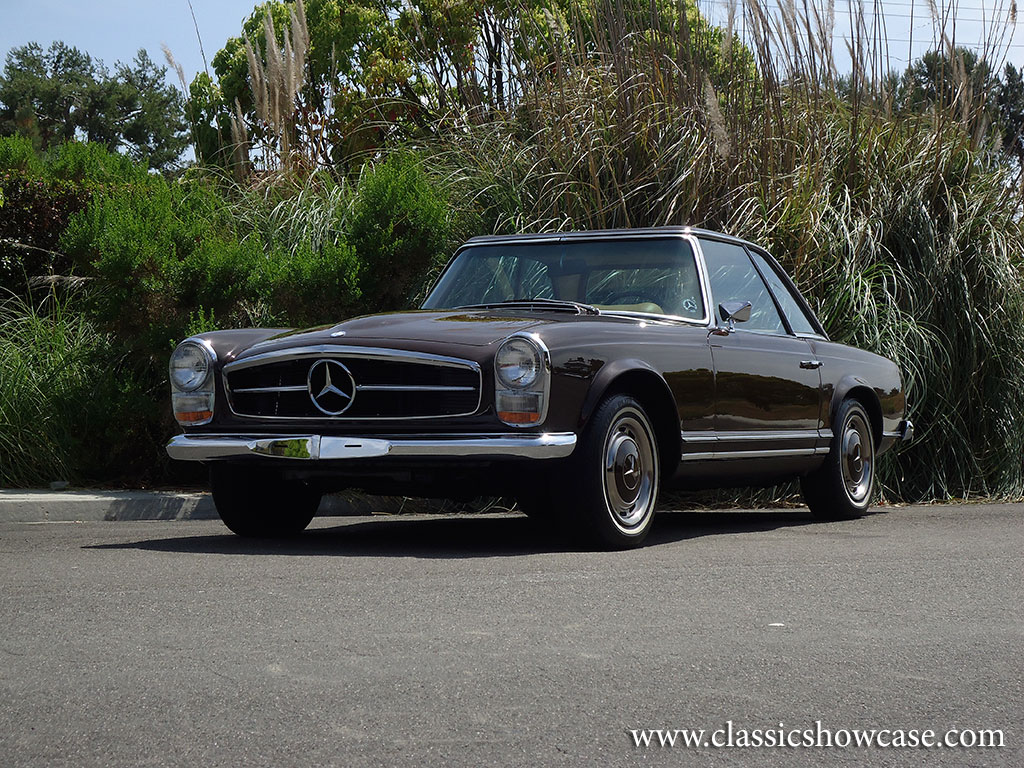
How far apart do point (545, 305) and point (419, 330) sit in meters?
1.02

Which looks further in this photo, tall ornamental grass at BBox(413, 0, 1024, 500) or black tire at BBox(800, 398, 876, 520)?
tall ornamental grass at BBox(413, 0, 1024, 500)

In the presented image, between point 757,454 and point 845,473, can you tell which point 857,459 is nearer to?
point 845,473

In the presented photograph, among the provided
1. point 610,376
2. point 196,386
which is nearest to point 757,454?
point 610,376

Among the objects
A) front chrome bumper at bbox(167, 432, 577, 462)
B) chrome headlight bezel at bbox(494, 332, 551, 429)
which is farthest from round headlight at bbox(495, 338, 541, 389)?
front chrome bumper at bbox(167, 432, 577, 462)

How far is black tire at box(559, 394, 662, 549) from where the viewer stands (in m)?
6.22

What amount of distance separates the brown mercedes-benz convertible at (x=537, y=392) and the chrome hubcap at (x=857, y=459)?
13.1 inches

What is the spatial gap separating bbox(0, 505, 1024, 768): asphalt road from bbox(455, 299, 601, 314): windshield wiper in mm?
1237

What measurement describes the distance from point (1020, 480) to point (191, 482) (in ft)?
19.7

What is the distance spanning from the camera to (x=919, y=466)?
10.4 m

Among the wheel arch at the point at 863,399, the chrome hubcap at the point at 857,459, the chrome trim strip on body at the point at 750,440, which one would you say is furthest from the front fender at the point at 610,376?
the chrome hubcap at the point at 857,459

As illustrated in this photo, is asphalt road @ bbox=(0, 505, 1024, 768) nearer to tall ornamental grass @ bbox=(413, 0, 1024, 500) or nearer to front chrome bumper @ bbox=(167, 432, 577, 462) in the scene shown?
front chrome bumper @ bbox=(167, 432, 577, 462)

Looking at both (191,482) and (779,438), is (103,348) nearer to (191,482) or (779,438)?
(191,482)

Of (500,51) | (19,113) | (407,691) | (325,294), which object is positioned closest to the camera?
(407,691)

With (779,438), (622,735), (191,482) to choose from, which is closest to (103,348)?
(191,482)
